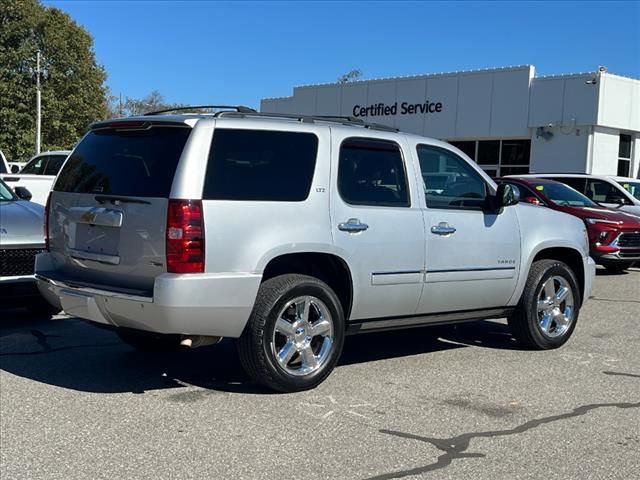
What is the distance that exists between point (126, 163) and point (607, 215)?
30.9 feet

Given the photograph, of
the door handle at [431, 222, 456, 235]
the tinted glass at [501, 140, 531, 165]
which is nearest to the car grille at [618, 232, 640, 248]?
the door handle at [431, 222, 456, 235]

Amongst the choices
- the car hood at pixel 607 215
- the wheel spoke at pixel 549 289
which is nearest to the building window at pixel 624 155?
the car hood at pixel 607 215

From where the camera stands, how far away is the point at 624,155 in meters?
26.9

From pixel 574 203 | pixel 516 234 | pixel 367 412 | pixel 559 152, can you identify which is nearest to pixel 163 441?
pixel 367 412

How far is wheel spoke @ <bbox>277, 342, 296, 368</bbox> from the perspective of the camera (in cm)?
539

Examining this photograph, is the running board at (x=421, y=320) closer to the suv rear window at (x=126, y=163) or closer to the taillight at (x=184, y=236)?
the taillight at (x=184, y=236)

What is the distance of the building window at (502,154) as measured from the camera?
27.3 meters

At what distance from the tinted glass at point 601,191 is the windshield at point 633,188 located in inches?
27.1

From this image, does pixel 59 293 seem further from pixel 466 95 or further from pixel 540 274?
pixel 466 95

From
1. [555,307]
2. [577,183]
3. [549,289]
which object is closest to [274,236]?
[549,289]

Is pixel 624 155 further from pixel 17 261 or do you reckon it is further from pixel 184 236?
pixel 184 236

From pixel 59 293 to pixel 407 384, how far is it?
2.69m

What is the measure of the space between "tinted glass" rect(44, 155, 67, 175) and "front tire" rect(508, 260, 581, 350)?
11.5 metres

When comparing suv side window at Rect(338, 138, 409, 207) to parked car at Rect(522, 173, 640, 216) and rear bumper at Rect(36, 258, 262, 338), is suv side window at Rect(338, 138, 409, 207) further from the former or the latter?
parked car at Rect(522, 173, 640, 216)
